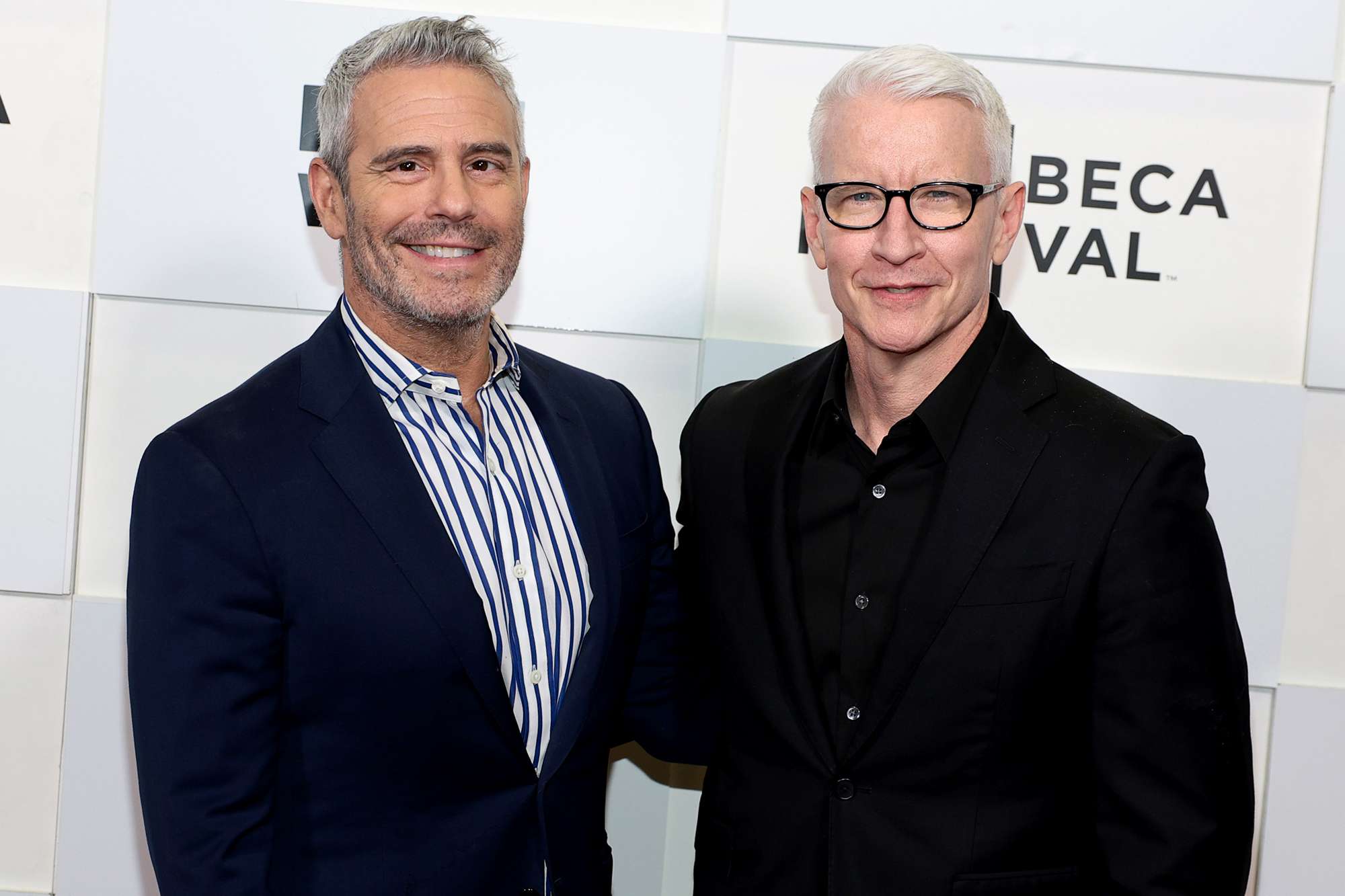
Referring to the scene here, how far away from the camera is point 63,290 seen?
280 cm

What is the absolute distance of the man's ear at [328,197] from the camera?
2135mm

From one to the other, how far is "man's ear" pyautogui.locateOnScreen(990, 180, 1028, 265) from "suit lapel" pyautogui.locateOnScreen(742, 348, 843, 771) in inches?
14.4

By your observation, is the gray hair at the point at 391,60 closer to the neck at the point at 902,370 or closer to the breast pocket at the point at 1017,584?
the neck at the point at 902,370

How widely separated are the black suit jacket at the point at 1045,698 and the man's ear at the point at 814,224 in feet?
1.21

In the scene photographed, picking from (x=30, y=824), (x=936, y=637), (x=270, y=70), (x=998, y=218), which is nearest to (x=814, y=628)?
(x=936, y=637)

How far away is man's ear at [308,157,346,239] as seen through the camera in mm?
2135

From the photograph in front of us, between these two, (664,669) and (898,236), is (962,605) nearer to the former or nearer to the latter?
(898,236)

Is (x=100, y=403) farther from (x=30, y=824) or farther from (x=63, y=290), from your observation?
(x=30, y=824)

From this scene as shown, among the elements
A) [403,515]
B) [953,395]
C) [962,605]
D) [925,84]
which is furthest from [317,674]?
[925,84]

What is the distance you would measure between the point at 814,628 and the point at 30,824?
81.3 inches

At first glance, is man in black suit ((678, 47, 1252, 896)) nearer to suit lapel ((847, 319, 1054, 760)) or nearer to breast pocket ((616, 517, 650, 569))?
suit lapel ((847, 319, 1054, 760))

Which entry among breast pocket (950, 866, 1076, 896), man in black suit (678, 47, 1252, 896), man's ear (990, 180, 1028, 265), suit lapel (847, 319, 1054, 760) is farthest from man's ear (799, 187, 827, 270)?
breast pocket (950, 866, 1076, 896)

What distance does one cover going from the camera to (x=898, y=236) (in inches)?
77.6

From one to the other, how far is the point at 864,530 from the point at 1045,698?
1.27 ft
